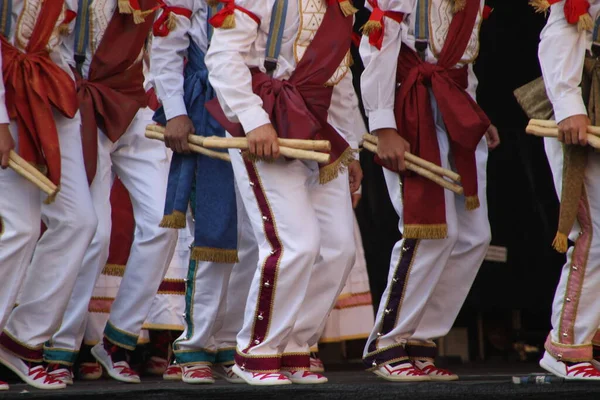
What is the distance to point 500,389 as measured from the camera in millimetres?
4234

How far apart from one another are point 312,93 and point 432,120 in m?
0.69

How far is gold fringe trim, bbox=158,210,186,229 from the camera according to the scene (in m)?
5.25

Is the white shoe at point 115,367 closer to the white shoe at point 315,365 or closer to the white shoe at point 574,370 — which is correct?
the white shoe at point 315,365

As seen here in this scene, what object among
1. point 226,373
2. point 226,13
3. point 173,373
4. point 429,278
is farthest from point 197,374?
point 226,13

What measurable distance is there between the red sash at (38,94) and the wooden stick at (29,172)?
0.11 meters

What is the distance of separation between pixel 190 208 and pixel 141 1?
3.28ft

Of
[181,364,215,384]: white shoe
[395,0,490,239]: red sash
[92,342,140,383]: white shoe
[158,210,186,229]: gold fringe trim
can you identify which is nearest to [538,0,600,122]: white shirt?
[395,0,490,239]: red sash

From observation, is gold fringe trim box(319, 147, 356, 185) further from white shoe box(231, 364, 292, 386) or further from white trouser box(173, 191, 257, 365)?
white shoe box(231, 364, 292, 386)

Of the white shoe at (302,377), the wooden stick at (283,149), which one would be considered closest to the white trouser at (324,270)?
the white shoe at (302,377)

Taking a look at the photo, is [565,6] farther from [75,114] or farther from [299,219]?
[75,114]

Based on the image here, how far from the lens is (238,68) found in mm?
4617

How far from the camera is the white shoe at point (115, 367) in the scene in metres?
5.53

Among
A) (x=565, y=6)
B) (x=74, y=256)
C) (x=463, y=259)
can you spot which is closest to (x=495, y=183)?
(x=463, y=259)

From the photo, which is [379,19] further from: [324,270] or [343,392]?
[343,392]
